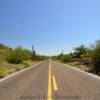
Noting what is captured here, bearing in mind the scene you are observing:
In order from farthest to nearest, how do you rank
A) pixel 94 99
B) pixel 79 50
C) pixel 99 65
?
1. pixel 79 50
2. pixel 99 65
3. pixel 94 99

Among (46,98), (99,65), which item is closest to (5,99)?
(46,98)

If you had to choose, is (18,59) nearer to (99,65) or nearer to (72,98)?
(99,65)

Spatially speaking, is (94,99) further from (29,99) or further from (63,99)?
(29,99)

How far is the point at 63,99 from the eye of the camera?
836cm

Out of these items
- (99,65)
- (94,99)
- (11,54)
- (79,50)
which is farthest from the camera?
(79,50)

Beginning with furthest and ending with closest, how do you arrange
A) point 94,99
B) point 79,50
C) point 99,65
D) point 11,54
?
1. point 79,50
2. point 11,54
3. point 99,65
4. point 94,99

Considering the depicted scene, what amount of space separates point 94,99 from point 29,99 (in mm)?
2495

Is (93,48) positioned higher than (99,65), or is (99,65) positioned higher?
(93,48)

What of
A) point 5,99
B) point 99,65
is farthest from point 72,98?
point 99,65

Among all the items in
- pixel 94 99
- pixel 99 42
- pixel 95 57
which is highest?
pixel 99 42

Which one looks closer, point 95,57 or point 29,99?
point 29,99

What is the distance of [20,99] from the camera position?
27.7 feet

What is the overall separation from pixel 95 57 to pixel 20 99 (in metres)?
24.7

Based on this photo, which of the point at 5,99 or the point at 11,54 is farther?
the point at 11,54
